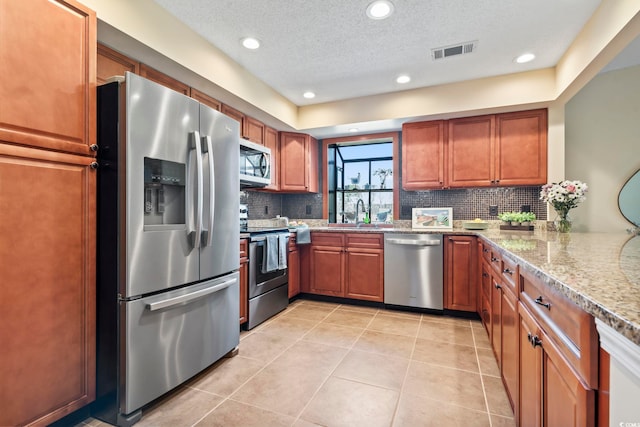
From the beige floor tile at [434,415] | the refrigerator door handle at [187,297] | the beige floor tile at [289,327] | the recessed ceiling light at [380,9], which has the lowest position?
the beige floor tile at [289,327]

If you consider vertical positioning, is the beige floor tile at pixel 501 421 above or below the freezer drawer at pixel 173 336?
below

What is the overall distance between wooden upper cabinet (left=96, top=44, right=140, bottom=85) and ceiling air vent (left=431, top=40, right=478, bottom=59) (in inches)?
96.7

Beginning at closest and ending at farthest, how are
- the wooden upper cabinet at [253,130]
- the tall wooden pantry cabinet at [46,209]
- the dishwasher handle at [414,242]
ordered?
1. the tall wooden pantry cabinet at [46,209]
2. the dishwasher handle at [414,242]
3. the wooden upper cabinet at [253,130]

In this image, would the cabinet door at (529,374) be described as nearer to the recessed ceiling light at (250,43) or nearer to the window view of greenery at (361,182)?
the recessed ceiling light at (250,43)

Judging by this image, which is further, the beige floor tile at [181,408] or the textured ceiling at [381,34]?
the textured ceiling at [381,34]

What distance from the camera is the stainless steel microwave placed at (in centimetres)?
291

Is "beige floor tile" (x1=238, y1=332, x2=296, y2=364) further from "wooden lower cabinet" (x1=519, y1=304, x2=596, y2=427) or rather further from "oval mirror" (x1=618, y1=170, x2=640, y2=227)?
"oval mirror" (x1=618, y1=170, x2=640, y2=227)

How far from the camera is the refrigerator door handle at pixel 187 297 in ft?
5.21

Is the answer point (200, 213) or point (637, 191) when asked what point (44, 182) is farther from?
point (637, 191)

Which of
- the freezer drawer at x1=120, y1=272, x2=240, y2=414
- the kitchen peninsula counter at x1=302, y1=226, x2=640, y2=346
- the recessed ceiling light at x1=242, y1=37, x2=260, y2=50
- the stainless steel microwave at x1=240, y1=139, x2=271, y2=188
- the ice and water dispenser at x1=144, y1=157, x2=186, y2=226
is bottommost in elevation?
the freezer drawer at x1=120, y1=272, x2=240, y2=414

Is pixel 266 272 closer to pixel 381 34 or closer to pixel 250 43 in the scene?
pixel 250 43

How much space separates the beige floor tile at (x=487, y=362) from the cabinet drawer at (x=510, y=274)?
77 cm

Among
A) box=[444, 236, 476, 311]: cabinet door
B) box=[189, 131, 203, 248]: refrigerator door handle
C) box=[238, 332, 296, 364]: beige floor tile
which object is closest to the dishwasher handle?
box=[444, 236, 476, 311]: cabinet door

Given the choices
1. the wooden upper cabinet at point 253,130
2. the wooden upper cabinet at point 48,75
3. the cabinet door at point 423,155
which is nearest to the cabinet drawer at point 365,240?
the cabinet door at point 423,155
